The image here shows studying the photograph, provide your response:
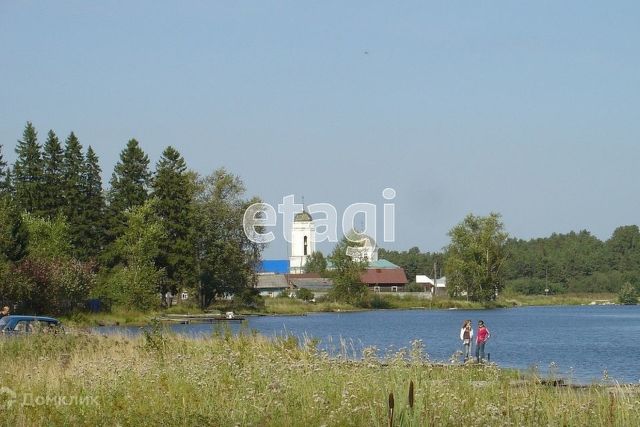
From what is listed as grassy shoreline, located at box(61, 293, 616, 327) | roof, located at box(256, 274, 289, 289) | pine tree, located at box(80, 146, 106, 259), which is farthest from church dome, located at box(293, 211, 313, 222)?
pine tree, located at box(80, 146, 106, 259)

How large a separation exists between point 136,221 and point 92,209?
8.59 m

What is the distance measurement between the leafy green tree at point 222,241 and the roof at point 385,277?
233 ft

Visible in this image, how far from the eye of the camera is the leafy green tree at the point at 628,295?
174125 mm

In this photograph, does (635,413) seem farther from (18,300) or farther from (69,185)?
(69,185)

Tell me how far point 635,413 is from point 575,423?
1.01 metres

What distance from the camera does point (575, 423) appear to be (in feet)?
41.4

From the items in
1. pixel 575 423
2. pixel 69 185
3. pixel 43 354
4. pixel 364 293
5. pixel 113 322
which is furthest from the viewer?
pixel 364 293

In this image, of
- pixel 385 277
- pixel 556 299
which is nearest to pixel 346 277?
Result: pixel 385 277

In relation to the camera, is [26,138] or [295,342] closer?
[295,342]

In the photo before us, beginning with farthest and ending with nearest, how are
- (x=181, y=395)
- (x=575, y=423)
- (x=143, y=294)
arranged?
(x=143, y=294) < (x=181, y=395) < (x=575, y=423)

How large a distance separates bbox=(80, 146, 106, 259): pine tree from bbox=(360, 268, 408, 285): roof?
79.1m

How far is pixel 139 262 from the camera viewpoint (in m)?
79.1

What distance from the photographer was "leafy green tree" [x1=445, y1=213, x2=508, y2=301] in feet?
392

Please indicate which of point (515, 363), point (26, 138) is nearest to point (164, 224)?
point (26, 138)
